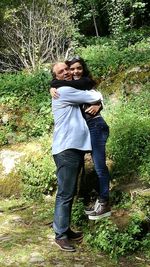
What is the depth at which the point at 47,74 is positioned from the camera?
31.8 feet

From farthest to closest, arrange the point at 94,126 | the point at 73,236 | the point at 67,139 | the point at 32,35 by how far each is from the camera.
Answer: the point at 32,35 < the point at 73,236 < the point at 94,126 < the point at 67,139

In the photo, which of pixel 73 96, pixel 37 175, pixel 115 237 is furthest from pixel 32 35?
pixel 115 237

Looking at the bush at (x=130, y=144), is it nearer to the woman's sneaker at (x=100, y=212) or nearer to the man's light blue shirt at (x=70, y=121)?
the woman's sneaker at (x=100, y=212)

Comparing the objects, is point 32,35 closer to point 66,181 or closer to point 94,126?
point 94,126

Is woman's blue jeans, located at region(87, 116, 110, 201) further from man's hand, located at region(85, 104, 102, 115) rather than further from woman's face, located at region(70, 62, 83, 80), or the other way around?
woman's face, located at region(70, 62, 83, 80)

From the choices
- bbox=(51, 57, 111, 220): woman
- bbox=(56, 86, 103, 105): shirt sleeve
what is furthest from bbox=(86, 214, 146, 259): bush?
bbox=(56, 86, 103, 105): shirt sleeve

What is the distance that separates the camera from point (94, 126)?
4883 millimetres

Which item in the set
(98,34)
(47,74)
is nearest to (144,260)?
(47,74)

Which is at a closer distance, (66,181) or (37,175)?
(66,181)

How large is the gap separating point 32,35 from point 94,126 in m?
9.31

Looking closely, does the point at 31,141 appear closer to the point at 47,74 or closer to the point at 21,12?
the point at 47,74

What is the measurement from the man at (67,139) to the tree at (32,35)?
8687 mm

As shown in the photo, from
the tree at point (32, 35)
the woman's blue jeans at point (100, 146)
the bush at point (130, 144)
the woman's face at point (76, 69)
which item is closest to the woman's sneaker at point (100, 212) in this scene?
the woman's blue jeans at point (100, 146)

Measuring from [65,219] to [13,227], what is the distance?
1.09 meters
